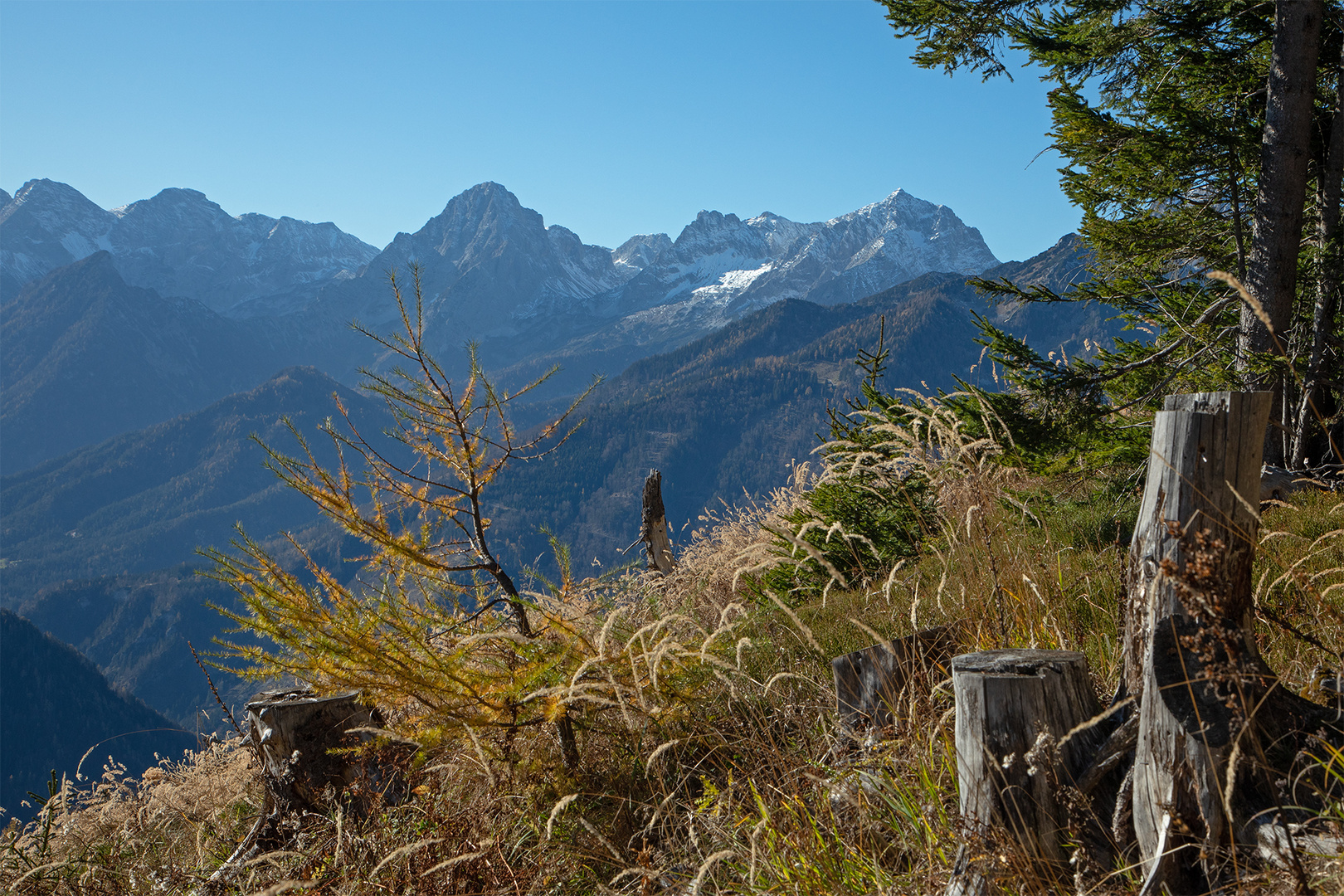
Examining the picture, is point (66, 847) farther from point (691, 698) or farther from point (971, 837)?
point (971, 837)

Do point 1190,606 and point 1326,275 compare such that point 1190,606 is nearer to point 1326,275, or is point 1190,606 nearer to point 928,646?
point 928,646

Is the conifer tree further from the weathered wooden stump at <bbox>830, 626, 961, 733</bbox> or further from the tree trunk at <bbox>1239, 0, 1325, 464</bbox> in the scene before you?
the weathered wooden stump at <bbox>830, 626, 961, 733</bbox>

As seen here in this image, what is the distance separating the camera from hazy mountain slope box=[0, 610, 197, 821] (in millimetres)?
133125

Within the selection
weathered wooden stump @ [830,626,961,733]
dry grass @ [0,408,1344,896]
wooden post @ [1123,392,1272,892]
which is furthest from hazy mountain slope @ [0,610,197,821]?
wooden post @ [1123,392,1272,892]

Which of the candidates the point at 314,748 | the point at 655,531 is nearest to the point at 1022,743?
the point at 314,748

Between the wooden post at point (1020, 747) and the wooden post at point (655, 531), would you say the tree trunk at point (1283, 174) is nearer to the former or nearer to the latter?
the wooden post at point (1020, 747)

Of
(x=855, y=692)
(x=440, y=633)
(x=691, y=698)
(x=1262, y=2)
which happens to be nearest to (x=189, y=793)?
(x=440, y=633)

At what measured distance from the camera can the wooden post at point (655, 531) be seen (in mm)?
10602

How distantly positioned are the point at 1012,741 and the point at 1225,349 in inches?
240

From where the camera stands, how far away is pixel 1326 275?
5.88m

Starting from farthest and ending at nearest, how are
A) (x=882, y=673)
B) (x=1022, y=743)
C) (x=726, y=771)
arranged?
(x=726, y=771)
(x=882, y=673)
(x=1022, y=743)

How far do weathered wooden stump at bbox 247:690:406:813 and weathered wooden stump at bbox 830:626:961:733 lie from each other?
7.78 feet

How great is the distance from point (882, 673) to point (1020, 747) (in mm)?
773

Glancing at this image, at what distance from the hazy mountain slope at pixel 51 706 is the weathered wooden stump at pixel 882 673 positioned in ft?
541
